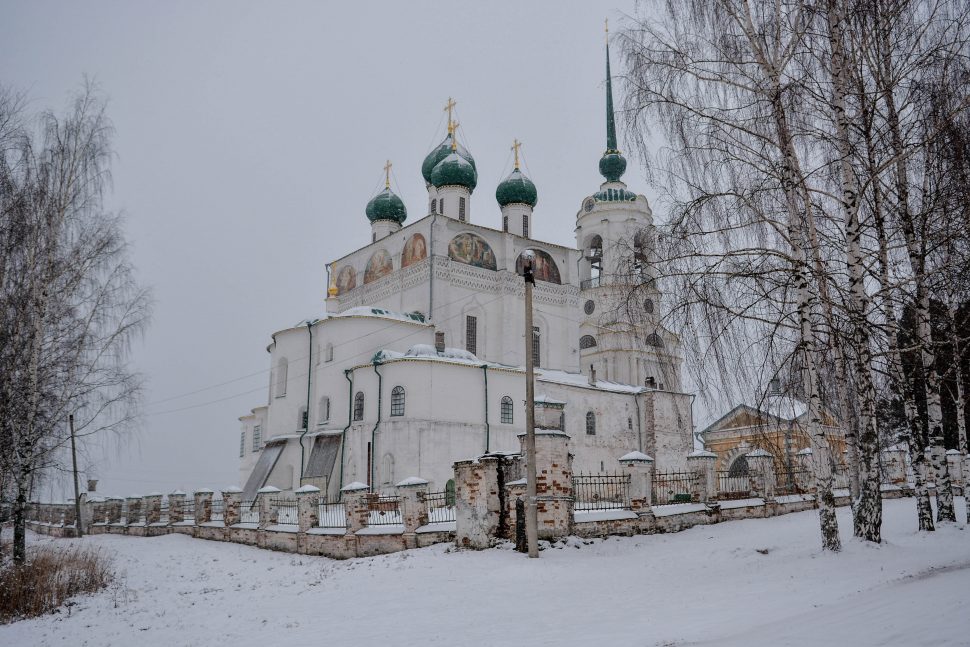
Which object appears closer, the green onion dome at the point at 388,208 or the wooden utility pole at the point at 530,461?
the wooden utility pole at the point at 530,461

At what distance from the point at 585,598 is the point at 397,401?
58.4 feet

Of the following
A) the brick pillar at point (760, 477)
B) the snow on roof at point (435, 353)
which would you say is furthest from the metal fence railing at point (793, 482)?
the snow on roof at point (435, 353)

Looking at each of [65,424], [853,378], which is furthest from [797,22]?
[65,424]

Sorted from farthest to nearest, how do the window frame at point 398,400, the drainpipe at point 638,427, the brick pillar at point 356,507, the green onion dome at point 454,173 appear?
the green onion dome at point 454,173, the drainpipe at point 638,427, the window frame at point 398,400, the brick pillar at point 356,507

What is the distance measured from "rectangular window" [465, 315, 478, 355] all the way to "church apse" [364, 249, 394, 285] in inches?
177

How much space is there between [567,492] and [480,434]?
47.5ft

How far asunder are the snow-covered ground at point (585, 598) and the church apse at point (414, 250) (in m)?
20.5

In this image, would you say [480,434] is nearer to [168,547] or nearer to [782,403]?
[168,547]

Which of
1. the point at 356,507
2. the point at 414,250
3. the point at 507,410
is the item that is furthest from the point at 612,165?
the point at 356,507

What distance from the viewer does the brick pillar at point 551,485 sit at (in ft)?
40.4

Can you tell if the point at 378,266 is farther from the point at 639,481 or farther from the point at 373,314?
the point at 639,481

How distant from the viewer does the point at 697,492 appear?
15586 mm

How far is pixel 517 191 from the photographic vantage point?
1500 inches

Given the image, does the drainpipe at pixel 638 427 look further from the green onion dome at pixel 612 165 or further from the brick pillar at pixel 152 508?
the brick pillar at pixel 152 508
